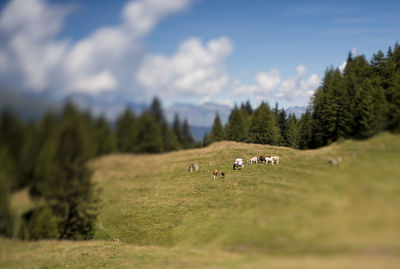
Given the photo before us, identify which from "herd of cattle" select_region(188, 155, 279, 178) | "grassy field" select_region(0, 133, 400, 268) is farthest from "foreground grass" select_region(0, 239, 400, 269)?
"herd of cattle" select_region(188, 155, 279, 178)

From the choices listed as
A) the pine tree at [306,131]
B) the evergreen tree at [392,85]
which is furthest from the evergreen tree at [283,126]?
the evergreen tree at [392,85]

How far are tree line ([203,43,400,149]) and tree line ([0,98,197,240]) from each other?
1144 centimetres

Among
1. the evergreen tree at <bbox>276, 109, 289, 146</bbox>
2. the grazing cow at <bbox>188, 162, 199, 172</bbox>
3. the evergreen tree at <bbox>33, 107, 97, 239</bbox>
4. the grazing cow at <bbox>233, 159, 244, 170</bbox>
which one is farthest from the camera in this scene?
the grazing cow at <bbox>188, 162, 199, 172</bbox>

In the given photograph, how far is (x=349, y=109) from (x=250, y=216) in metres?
7.87

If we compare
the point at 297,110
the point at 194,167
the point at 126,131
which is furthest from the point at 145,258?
the point at 297,110

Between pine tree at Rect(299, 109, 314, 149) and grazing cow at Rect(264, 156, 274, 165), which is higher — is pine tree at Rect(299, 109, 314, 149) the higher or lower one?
Answer: the higher one

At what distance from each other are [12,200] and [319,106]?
18.3 m

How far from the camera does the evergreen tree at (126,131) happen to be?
19267 millimetres

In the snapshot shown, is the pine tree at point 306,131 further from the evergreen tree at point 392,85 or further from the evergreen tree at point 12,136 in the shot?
the evergreen tree at point 12,136

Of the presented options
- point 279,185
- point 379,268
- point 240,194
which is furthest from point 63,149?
point 379,268

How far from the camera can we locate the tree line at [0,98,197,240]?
13.4 metres

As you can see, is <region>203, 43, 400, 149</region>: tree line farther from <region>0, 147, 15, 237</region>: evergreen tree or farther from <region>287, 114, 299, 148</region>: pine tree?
<region>0, 147, 15, 237</region>: evergreen tree

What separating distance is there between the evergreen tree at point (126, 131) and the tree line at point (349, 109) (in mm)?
10412

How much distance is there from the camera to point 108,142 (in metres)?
18.8
